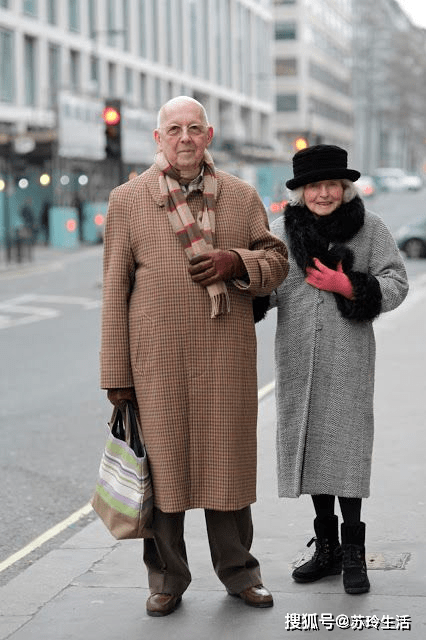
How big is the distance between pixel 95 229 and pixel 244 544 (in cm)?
4288


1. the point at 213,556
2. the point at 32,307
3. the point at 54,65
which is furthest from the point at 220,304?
the point at 54,65

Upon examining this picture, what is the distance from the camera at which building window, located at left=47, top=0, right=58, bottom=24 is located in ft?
166

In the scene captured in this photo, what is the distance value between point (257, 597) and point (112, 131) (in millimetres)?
21067

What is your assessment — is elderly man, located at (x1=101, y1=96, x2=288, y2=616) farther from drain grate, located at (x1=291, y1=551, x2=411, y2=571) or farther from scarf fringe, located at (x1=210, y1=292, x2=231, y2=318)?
drain grate, located at (x1=291, y1=551, x2=411, y2=571)

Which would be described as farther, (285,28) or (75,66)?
(285,28)

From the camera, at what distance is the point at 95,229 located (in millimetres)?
47375

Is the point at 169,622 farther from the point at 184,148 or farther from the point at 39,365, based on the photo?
the point at 39,365

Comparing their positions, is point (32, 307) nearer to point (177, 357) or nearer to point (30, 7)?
point (177, 357)

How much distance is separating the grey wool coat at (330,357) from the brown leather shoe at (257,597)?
43cm

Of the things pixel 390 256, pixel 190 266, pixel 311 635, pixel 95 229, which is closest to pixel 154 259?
pixel 190 266

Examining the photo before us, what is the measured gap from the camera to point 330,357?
5082 millimetres

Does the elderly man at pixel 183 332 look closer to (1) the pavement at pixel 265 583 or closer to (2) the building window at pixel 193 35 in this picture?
(1) the pavement at pixel 265 583

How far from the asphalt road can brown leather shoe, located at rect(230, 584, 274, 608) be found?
1592 millimetres

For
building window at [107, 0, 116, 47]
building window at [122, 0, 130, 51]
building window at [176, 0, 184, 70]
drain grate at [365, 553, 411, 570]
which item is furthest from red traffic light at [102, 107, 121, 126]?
building window at [176, 0, 184, 70]
